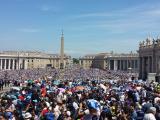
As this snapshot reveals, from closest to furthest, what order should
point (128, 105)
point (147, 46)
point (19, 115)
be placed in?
point (19, 115) < point (128, 105) < point (147, 46)

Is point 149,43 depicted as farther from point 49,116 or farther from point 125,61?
point 125,61

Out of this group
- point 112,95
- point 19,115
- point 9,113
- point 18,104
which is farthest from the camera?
point 112,95

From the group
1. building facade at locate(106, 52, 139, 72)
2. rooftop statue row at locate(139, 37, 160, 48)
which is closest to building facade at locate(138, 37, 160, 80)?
rooftop statue row at locate(139, 37, 160, 48)

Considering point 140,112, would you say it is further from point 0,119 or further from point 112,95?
point 112,95

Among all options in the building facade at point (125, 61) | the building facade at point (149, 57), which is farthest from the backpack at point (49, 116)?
the building facade at point (125, 61)

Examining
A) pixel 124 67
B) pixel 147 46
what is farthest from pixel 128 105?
pixel 124 67

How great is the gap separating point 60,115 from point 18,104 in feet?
15.9

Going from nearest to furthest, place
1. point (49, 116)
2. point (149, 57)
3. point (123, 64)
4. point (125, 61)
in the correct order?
point (49, 116) < point (149, 57) < point (123, 64) < point (125, 61)

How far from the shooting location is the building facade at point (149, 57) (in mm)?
73750

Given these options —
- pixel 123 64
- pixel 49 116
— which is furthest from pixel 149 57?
pixel 123 64

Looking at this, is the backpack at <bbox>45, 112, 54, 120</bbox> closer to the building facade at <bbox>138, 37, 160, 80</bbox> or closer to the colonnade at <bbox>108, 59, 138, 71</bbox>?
the building facade at <bbox>138, 37, 160, 80</bbox>

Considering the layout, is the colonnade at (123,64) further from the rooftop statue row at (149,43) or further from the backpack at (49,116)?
the backpack at (49,116)

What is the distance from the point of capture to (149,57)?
79.1 metres

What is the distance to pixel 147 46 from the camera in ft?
262
